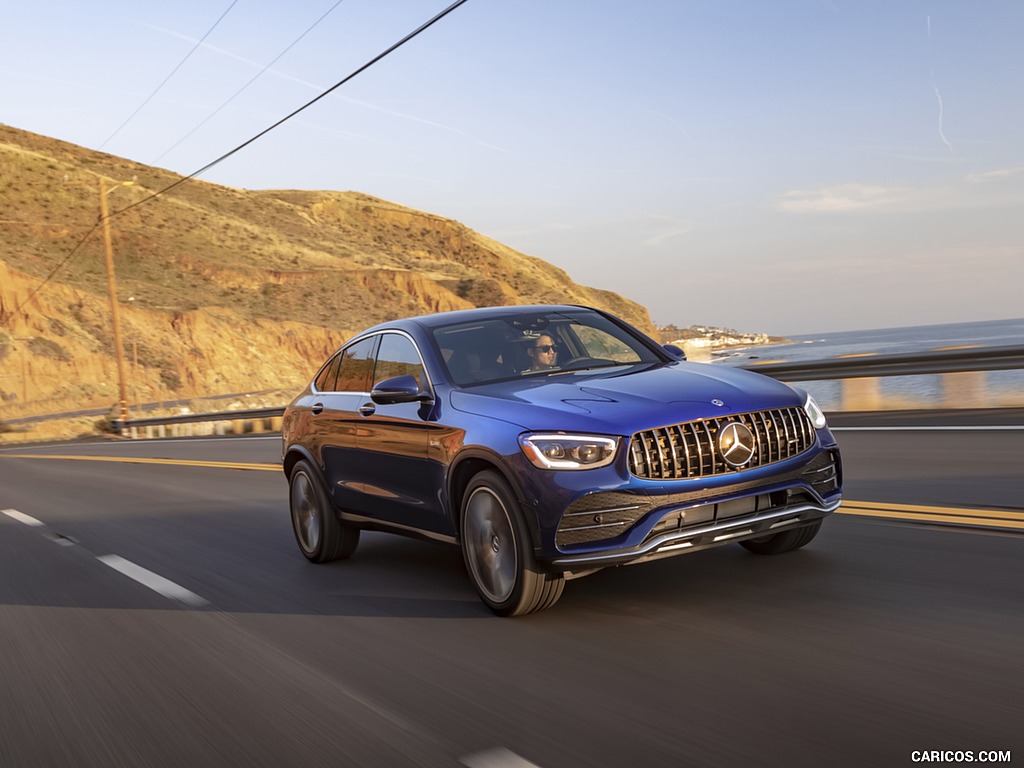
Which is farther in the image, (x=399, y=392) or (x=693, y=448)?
(x=399, y=392)

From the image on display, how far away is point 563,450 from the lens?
5.18 m

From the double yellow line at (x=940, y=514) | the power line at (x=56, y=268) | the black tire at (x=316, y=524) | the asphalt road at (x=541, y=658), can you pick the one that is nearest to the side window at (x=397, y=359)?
the black tire at (x=316, y=524)

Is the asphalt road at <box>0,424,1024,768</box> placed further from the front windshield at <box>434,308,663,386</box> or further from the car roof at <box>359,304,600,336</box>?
the car roof at <box>359,304,600,336</box>

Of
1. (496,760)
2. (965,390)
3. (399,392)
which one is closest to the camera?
Result: (496,760)

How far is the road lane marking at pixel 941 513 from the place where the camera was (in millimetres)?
6784

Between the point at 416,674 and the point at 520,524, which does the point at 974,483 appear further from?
the point at 416,674

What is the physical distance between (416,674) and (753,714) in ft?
5.27

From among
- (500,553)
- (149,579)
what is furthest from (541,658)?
(149,579)

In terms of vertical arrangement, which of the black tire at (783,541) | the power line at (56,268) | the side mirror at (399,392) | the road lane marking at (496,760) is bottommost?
the road lane marking at (496,760)

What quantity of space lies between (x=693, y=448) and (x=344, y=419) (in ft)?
9.36

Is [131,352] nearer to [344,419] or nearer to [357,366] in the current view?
[357,366]

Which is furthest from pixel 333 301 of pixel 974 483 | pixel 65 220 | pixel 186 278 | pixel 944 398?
pixel 974 483

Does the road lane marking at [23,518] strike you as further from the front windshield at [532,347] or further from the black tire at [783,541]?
the black tire at [783,541]

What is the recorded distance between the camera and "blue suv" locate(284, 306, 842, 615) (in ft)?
16.8
